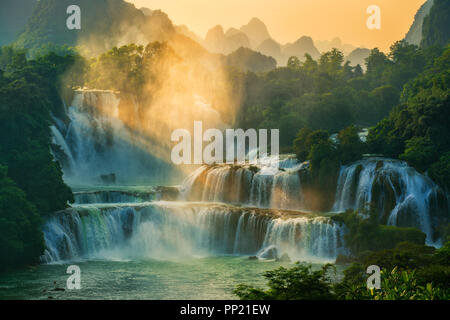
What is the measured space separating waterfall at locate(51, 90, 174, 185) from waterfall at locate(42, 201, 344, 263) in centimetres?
1050

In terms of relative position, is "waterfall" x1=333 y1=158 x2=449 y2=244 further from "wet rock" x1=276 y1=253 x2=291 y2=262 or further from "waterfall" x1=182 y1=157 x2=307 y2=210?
"wet rock" x1=276 y1=253 x2=291 y2=262

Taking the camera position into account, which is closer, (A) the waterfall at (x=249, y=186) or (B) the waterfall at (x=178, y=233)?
(B) the waterfall at (x=178, y=233)

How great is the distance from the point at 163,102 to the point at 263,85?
364 inches

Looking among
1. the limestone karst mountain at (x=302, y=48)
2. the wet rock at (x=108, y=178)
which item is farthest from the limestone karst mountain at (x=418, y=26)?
the wet rock at (x=108, y=178)

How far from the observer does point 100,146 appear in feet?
137

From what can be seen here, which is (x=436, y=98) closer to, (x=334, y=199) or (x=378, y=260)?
(x=334, y=199)

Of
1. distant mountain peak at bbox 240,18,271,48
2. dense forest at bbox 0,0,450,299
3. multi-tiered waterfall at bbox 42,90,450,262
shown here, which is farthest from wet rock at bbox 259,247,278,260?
distant mountain peak at bbox 240,18,271,48

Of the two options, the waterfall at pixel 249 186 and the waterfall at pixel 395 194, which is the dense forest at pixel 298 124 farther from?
the waterfall at pixel 249 186

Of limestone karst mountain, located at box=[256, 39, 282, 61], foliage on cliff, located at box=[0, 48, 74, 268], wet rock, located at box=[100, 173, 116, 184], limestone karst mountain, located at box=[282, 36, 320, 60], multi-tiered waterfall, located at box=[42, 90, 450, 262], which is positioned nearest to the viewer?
foliage on cliff, located at box=[0, 48, 74, 268]

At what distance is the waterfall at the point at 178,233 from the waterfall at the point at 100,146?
1050 centimetres

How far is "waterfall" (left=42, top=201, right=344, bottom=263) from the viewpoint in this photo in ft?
79.6

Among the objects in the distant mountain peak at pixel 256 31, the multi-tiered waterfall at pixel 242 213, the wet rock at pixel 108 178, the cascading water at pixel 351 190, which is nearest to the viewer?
the multi-tiered waterfall at pixel 242 213

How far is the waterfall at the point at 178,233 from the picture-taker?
2425cm
